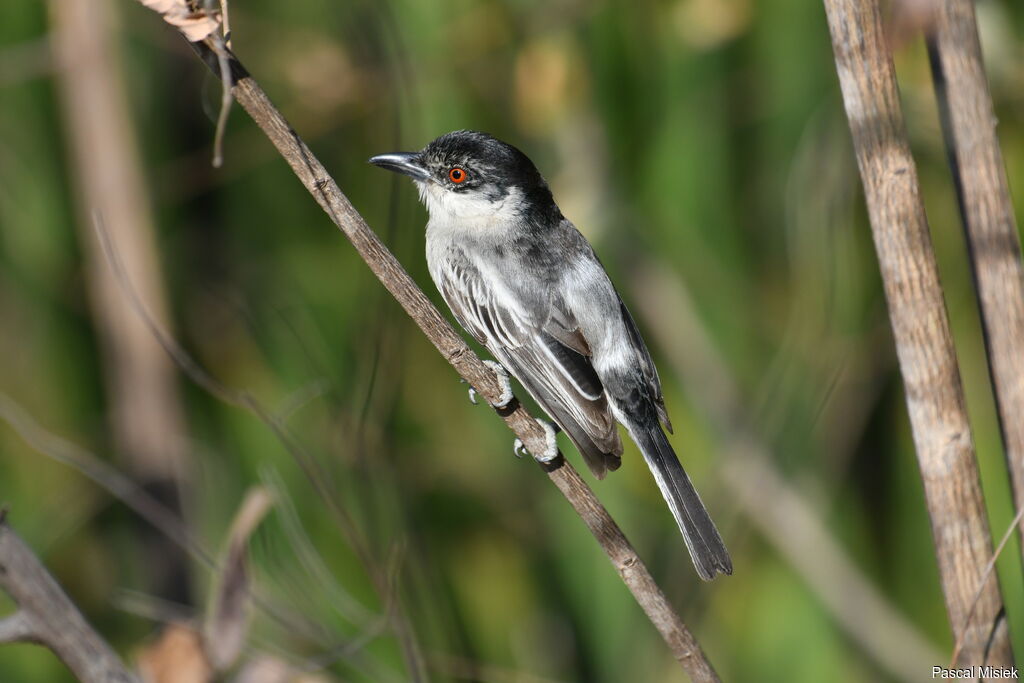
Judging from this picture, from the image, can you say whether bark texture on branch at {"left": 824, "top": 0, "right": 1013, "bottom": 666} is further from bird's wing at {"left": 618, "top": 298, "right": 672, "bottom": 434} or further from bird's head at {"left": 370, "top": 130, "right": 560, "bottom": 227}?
bird's head at {"left": 370, "top": 130, "right": 560, "bottom": 227}

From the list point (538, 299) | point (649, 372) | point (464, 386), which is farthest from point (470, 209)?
point (464, 386)

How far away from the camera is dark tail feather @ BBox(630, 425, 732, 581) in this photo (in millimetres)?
1872

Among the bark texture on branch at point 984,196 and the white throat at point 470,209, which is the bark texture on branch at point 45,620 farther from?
the white throat at point 470,209

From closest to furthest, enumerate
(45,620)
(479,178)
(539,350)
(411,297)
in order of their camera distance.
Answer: (45,620)
(411,297)
(539,350)
(479,178)

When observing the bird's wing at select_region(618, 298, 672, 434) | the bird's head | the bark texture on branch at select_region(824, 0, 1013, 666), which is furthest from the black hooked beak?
the bark texture on branch at select_region(824, 0, 1013, 666)

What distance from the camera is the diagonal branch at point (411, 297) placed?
127cm

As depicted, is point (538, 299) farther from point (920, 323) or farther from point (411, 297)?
point (920, 323)

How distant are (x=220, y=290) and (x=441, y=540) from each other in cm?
104

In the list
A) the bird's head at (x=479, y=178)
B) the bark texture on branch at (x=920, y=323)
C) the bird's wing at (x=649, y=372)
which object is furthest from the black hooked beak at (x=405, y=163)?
the bark texture on branch at (x=920, y=323)

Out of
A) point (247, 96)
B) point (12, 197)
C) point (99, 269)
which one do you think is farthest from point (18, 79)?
point (247, 96)

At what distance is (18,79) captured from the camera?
9.62 ft

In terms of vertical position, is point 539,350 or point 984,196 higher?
point 984,196

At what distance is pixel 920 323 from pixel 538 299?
3.54 ft

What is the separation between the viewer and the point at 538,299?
7.38 ft
